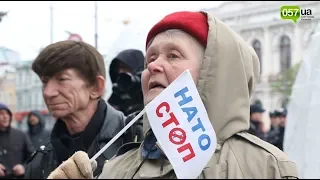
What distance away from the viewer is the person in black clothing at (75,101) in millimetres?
2920

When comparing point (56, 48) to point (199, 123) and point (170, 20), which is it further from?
point (199, 123)

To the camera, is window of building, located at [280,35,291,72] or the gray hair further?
window of building, located at [280,35,291,72]

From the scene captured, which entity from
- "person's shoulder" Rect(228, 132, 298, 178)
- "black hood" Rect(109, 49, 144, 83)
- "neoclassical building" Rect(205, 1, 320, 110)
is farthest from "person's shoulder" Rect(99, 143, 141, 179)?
"neoclassical building" Rect(205, 1, 320, 110)

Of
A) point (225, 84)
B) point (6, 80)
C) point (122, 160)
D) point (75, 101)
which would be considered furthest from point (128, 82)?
point (6, 80)

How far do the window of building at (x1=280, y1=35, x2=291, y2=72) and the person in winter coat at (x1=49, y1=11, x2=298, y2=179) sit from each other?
43.9 metres

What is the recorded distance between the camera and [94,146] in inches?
112

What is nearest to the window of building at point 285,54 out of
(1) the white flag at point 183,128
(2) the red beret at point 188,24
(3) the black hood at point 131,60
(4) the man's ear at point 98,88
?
(3) the black hood at point 131,60

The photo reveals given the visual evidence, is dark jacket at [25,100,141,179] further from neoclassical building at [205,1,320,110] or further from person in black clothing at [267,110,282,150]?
neoclassical building at [205,1,320,110]

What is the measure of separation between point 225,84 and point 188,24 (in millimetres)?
236

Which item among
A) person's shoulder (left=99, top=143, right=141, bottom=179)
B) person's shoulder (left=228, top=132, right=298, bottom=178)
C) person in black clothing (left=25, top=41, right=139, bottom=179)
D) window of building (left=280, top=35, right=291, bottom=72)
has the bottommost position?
window of building (left=280, top=35, right=291, bottom=72)

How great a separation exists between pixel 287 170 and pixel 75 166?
24.6 inches

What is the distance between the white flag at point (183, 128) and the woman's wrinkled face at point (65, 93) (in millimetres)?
1257

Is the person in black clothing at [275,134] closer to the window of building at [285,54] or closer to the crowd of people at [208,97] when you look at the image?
the crowd of people at [208,97]

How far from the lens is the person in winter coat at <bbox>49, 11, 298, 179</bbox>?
1771 mm
